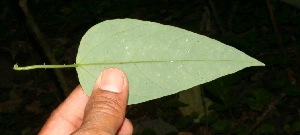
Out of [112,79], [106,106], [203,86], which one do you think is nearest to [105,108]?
[106,106]

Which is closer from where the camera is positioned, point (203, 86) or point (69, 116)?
point (69, 116)

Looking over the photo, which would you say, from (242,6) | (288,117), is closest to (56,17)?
(242,6)

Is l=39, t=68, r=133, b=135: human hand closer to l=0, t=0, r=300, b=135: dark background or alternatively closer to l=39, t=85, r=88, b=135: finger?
l=39, t=85, r=88, b=135: finger

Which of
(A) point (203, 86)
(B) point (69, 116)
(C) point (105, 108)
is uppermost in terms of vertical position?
(A) point (203, 86)

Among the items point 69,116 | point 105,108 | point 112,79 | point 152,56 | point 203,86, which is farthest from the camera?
point 203,86

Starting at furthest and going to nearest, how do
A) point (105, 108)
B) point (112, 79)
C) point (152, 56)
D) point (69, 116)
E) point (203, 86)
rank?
point (203, 86)
point (69, 116)
point (105, 108)
point (112, 79)
point (152, 56)

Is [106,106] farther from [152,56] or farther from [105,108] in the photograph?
[152,56]

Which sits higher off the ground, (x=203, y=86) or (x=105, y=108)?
(x=203, y=86)

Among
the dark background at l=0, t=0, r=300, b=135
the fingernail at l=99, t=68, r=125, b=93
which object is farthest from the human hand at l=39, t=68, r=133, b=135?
the dark background at l=0, t=0, r=300, b=135
